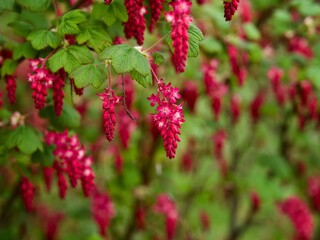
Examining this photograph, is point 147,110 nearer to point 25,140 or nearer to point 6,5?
point 25,140

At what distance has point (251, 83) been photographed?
6.54m

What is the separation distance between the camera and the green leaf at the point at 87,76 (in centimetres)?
203

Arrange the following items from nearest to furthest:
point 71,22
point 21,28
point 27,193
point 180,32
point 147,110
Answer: point 180,32 < point 71,22 < point 21,28 < point 27,193 < point 147,110

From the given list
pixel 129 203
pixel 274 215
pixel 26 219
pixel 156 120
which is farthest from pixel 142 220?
pixel 156 120

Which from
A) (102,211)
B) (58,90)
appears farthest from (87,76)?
(102,211)

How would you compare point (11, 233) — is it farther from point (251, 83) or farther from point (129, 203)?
point (251, 83)

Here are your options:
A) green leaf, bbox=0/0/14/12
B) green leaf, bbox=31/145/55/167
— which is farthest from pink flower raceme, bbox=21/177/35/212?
green leaf, bbox=0/0/14/12

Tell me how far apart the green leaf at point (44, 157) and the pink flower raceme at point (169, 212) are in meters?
1.51

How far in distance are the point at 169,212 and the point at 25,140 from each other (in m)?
1.76

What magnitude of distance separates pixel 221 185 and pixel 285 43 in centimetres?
171

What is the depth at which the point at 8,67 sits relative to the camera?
8.09 ft

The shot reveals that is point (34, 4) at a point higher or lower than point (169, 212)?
higher

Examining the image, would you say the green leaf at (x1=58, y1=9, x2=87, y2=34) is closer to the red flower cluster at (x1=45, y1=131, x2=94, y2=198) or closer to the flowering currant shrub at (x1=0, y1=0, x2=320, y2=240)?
the flowering currant shrub at (x1=0, y1=0, x2=320, y2=240)

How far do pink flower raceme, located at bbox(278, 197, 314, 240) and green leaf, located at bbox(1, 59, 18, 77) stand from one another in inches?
133
